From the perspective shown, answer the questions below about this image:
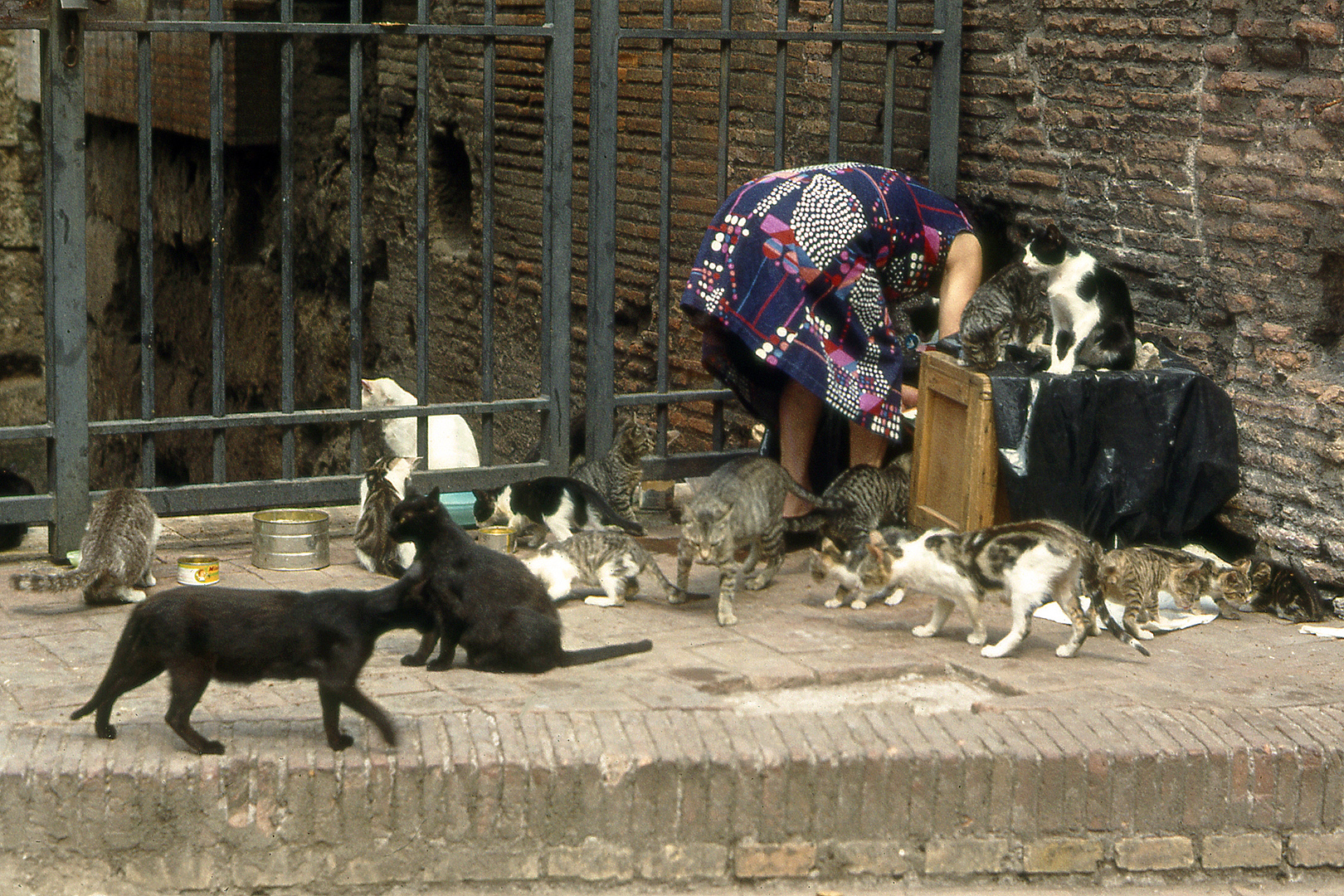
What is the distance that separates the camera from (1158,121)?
6.14m

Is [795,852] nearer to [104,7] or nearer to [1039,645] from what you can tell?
[1039,645]

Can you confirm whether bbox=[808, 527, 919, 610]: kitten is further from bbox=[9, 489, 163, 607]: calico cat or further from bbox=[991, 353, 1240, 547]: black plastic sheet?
bbox=[9, 489, 163, 607]: calico cat

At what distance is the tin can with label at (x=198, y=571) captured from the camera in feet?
18.1

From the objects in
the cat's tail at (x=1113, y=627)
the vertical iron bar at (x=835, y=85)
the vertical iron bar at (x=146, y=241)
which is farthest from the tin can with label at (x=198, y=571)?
the vertical iron bar at (x=835, y=85)

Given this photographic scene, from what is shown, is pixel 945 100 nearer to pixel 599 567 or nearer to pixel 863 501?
pixel 863 501

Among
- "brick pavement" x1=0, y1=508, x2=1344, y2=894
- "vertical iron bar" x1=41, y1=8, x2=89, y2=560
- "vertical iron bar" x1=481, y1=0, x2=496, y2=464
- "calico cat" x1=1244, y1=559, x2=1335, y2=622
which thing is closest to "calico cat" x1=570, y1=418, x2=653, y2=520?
"vertical iron bar" x1=481, y1=0, x2=496, y2=464

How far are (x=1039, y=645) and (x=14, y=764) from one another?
2996 millimetres

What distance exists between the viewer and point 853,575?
548 cm

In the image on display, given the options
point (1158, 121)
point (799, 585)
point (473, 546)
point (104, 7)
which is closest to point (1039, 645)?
point (799, 585)

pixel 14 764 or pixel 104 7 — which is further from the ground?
pixel 104 7

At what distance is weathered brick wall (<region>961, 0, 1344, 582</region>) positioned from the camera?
18.5 feet

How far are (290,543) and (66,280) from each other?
46.8 inches

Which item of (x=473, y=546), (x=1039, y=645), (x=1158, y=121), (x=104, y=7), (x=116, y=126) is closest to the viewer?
(x=473, y=546)

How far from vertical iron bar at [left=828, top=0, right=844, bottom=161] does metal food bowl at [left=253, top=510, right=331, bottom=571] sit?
265cm
